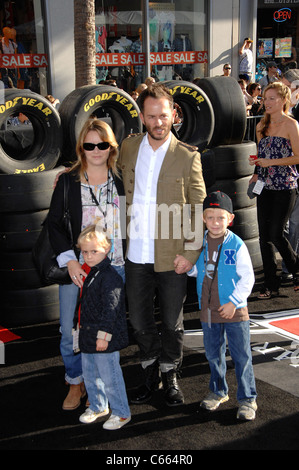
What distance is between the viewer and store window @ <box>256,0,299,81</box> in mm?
16391

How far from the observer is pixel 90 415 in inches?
145

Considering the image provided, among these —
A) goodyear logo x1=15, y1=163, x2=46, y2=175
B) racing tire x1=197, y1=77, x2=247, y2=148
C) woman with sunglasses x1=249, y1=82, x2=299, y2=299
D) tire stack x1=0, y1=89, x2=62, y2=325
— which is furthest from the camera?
racing tire x1=197, y1=77, x2=247, y2=148

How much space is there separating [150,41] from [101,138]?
1221 cm

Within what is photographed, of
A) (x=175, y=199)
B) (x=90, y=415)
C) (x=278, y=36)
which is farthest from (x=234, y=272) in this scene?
(x=278, y=36)

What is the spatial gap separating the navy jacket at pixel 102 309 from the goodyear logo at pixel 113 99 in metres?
2.56

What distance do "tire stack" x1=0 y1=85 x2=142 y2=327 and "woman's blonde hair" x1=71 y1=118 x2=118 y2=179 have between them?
1.58 metres

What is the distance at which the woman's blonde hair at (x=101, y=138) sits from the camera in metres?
3.53

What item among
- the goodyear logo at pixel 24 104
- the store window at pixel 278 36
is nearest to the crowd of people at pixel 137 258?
the goodyear logo at pixel 24 104

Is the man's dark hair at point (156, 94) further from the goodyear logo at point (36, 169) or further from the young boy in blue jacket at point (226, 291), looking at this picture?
the goodyear logo at point (36, 169)

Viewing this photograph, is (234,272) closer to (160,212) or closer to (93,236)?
(160,212)

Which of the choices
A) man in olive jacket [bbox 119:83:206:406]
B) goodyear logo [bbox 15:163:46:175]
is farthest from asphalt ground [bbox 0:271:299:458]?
goodyear logo [bbox 15:163:46:175]

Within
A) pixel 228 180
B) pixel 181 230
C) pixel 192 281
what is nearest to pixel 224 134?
pixel 228 180

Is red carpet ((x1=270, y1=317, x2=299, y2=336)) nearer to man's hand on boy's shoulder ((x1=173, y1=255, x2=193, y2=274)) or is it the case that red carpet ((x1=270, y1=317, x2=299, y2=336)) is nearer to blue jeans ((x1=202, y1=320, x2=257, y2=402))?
blue jeans ((x1=202, y1=320, x2=257, y2=402))
